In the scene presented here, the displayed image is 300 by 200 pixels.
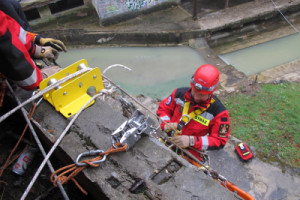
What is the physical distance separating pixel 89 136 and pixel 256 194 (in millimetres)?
3211

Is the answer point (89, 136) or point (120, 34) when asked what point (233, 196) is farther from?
point (120, 34)

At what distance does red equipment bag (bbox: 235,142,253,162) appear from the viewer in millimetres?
4296

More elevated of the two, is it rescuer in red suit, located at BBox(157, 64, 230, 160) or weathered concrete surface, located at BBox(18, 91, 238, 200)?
weathered concrete surface, located at BBox(18, 91, 238, 200)

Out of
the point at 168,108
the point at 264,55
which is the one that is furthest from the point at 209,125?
the point at 264,55

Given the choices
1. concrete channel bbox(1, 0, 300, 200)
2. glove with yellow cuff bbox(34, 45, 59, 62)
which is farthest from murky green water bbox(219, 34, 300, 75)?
glove with yellow cuff bbox(34, 45, 59, 62)

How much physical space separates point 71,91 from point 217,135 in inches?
67.3

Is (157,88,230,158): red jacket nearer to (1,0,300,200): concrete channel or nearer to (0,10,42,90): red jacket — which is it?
(1,0,300,200): concrete channel

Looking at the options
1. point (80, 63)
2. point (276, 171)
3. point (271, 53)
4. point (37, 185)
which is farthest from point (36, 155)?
point (271, 53)

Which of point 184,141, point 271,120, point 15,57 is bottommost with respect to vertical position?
point 271,120

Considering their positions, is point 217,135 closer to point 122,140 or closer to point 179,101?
point 179,101

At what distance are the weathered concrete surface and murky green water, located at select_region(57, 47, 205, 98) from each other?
5366 millimetres

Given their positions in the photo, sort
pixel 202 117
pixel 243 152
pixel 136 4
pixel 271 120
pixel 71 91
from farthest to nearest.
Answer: pixel 136 4 < pixel 271 120 < pixel 243 152 < pixel 202 117 < pixel 71 91

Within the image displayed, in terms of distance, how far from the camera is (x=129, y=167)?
1.71 m

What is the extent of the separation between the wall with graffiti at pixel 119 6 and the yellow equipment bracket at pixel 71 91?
752 centimetres
